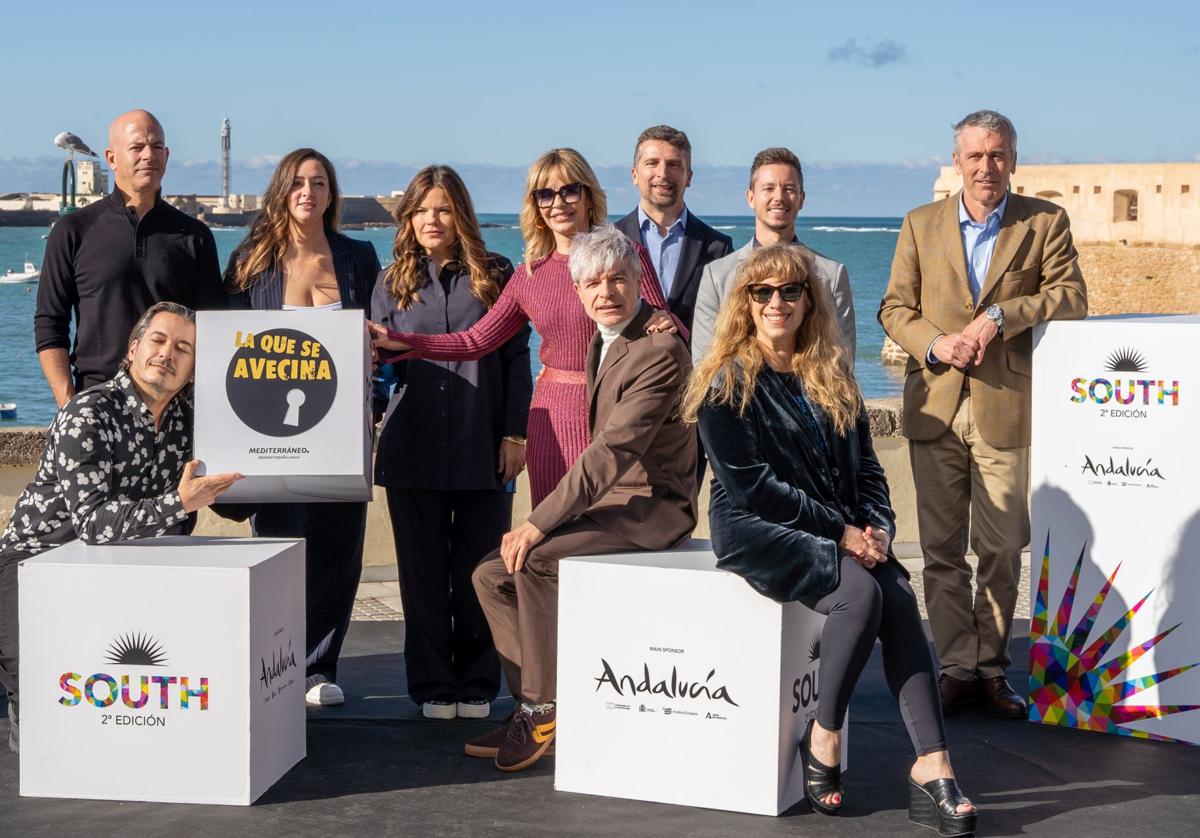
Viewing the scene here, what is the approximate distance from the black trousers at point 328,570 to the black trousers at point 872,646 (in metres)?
1.78

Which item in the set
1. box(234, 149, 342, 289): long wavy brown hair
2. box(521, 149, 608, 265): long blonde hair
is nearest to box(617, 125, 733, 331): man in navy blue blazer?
box(521, 149, 608, 265): long blonde hair

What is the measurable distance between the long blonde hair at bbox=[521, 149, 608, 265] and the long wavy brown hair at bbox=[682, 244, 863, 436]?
75cm

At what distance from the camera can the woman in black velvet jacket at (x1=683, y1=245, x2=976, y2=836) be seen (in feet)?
12.6

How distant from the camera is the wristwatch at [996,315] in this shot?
4.80 metres

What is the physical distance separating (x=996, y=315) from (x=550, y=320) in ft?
4.63

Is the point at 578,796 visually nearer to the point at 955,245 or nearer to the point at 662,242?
the point at 662,242

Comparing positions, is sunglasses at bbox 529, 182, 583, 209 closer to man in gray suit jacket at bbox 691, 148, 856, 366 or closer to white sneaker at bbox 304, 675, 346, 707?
man in gray suit jacket at bbox 691, 148, 856, 366

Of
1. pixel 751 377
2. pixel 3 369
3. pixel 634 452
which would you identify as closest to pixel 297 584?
pixel 634 452

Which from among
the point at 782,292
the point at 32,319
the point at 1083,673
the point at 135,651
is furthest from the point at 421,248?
the point at 32,319

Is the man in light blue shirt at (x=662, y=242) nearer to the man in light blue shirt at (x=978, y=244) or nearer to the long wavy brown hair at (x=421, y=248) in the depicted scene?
the long wavy brown hair at (x=421, y=248)

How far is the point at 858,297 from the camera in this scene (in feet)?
205

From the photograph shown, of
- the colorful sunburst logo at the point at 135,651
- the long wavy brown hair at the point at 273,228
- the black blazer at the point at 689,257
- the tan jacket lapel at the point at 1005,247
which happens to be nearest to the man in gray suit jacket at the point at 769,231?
the black blazer at the point at 689,257

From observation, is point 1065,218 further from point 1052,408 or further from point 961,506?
point 961,506

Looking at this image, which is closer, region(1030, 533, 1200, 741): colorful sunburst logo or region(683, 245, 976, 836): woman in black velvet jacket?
region(683, 245, 976, 836): woman in black velvet jacket
